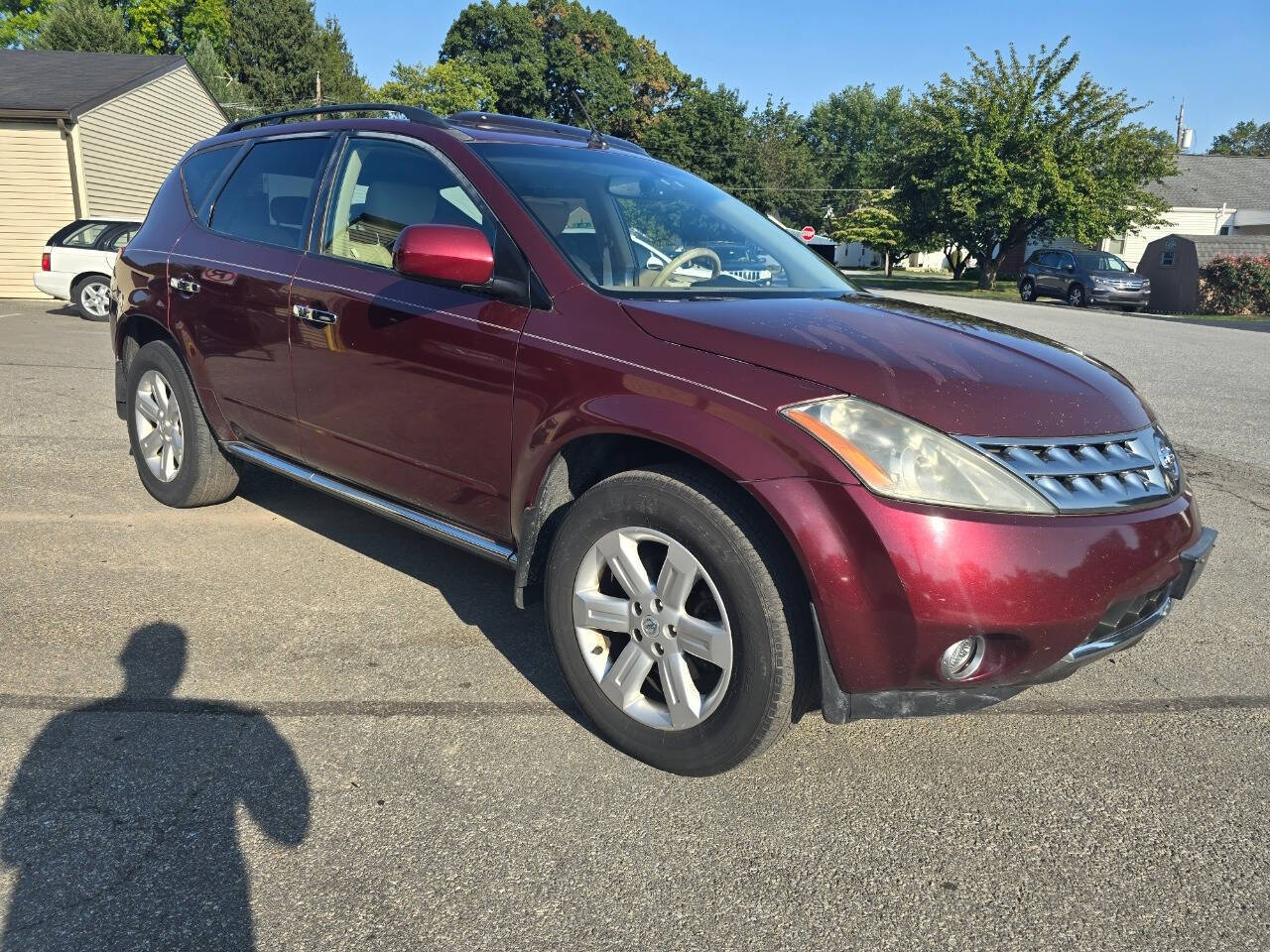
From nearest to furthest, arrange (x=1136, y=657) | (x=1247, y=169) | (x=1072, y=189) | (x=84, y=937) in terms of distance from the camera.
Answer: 1. (x=84, y=937)
2. (x=1136, y=657)
3. (x=1072, y=189)
4. (x=1247, y=169)

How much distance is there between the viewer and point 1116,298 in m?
27.9

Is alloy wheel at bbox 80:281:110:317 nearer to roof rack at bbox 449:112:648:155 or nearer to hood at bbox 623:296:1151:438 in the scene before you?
roof rack at bbox 449:112:648:155

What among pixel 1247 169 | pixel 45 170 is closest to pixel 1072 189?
pixel 1247 169

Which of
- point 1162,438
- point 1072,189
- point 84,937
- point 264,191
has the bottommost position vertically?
point 84,937

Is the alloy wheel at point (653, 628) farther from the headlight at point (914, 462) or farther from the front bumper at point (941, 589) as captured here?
the headlight at point (914, 462)

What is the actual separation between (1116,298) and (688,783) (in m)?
29.4

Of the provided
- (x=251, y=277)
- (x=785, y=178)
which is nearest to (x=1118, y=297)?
(x=251, y=277)

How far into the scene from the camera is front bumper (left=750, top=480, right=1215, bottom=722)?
2234 mm

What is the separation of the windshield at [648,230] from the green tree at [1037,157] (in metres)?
35.8

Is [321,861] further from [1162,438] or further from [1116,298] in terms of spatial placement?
[1116,298]

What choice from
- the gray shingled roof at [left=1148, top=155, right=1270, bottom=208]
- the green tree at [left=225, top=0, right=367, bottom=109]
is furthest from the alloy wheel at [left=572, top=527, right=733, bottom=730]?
the green tree at [left=225, top=0, right=367, bottom=109]

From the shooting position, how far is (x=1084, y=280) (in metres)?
28.7

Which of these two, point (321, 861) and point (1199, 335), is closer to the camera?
point (321, 861)

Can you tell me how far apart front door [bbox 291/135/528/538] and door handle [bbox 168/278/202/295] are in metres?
0.86
